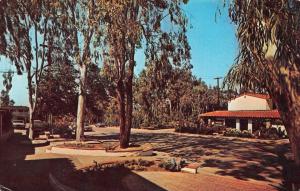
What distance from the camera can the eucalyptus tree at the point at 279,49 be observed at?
847 centimetres

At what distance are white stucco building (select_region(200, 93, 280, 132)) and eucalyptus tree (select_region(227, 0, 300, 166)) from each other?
37523 mm

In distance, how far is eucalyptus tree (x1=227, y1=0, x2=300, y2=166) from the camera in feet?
27.8

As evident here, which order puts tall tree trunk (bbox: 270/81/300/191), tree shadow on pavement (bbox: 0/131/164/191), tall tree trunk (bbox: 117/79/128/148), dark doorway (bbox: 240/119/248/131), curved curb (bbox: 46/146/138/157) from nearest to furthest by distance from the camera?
tall tree trunk (bbox: 270/81/300/191), tree shadow on pavement (bbox: 0/131/164/191), curved curb (bbox: 46/146/138/157), tall tree trunk (bbox: 117/79/128/148), dark doorway (bbox: 240/119/248/131)

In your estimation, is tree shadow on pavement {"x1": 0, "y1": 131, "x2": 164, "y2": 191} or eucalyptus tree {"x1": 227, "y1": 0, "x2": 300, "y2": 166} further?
tree shadow on pavement {"x1": 0, "y1": 131, "x2": 164, "y2": 191}

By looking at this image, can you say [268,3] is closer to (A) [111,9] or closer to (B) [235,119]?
(A) [111,9]

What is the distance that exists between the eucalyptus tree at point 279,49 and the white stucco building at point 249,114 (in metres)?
37.5

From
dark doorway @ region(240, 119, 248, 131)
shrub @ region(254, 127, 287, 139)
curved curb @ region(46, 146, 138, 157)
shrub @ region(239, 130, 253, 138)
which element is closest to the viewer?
curved curb @ region(46, 146, 138, 157)

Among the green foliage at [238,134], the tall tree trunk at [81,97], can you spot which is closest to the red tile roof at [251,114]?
the green foliage at [238,134]

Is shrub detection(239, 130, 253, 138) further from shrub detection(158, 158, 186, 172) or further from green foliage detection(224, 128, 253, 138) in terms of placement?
shrub detection(158, 158, 186, 172)

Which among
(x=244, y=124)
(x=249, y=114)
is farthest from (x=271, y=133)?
(x=244, y=124)

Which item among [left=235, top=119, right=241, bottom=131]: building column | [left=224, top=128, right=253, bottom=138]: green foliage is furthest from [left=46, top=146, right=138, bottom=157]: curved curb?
[left=235, top=119, right=241, bottom=131]: building column

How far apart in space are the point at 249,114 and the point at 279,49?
1656 inches

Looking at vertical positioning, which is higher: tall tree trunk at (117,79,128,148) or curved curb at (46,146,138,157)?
tall tree trunk at (117,79,128,148)

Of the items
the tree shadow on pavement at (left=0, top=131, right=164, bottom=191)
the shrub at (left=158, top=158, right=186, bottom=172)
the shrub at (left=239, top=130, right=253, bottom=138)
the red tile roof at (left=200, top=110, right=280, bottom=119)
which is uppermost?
the red tile roof at (left=200, top=110, right=280, bottom=119)
